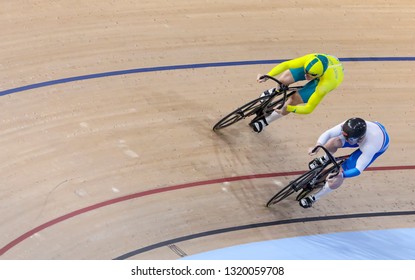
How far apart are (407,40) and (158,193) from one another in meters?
3.64

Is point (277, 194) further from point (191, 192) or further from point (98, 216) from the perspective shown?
point (98, 216)

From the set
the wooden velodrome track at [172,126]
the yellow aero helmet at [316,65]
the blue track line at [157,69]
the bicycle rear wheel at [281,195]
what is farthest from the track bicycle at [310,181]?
the blue track line at [157,69]

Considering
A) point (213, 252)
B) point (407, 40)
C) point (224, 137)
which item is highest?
point (407, 40)

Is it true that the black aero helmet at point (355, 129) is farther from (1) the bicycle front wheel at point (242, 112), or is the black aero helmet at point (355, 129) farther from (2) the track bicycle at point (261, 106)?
(1) the bicycle front wheel at point (242, 112)

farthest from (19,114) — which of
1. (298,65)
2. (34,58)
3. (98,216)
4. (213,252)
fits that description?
(298,65)

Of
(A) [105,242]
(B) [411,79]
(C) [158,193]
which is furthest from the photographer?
(B) [411,79]

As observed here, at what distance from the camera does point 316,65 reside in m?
4.93

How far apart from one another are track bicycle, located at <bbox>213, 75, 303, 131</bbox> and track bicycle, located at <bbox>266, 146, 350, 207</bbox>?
0.61 m

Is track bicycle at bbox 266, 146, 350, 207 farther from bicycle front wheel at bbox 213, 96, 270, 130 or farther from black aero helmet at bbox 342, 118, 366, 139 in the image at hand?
bicycle front wheel at bbox 213, 96, 270, 130

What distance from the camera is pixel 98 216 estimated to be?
4.84 meters

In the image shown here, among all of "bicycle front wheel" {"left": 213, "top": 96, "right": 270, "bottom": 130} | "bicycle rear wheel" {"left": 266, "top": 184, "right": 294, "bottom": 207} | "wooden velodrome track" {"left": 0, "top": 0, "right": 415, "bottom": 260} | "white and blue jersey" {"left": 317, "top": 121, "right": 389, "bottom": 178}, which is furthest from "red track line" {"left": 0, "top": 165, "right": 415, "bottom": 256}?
"white and blue jersey" {"left": 317, "top": 121, "right": 389, "bottom": 178}

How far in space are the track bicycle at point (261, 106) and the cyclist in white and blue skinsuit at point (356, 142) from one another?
0.60m

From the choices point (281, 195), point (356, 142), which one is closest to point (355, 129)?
point (356, 142)

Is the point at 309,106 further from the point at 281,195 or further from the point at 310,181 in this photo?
the point at 281,195
